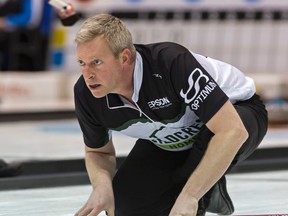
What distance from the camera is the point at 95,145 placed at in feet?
9.97

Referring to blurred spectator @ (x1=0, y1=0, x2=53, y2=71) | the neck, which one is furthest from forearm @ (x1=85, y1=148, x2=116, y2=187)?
blurred spectator @ (x1=0, y1=0, x2=53, y2=71)

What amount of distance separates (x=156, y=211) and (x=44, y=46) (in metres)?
5.94

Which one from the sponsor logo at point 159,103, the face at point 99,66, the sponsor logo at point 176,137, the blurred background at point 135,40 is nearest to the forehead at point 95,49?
the face at point 99,66

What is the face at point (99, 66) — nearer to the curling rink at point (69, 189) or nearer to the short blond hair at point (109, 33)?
the short blond hair at point (109, 33)

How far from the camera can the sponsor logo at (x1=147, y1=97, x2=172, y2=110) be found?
9.31ft

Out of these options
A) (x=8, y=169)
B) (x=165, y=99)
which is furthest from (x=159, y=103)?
(x=8, y=169)

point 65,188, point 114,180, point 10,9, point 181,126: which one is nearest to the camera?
point 181,126

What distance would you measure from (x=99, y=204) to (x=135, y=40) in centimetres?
605

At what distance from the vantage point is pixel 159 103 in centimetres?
284

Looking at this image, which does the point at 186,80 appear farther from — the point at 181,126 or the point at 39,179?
the point at 39,179

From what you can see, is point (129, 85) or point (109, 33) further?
point (129, 85)

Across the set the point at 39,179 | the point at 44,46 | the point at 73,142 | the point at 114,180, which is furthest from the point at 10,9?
the point at 114,180

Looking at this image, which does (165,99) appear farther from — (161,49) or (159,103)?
(161,49)

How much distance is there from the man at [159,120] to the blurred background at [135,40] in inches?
184
